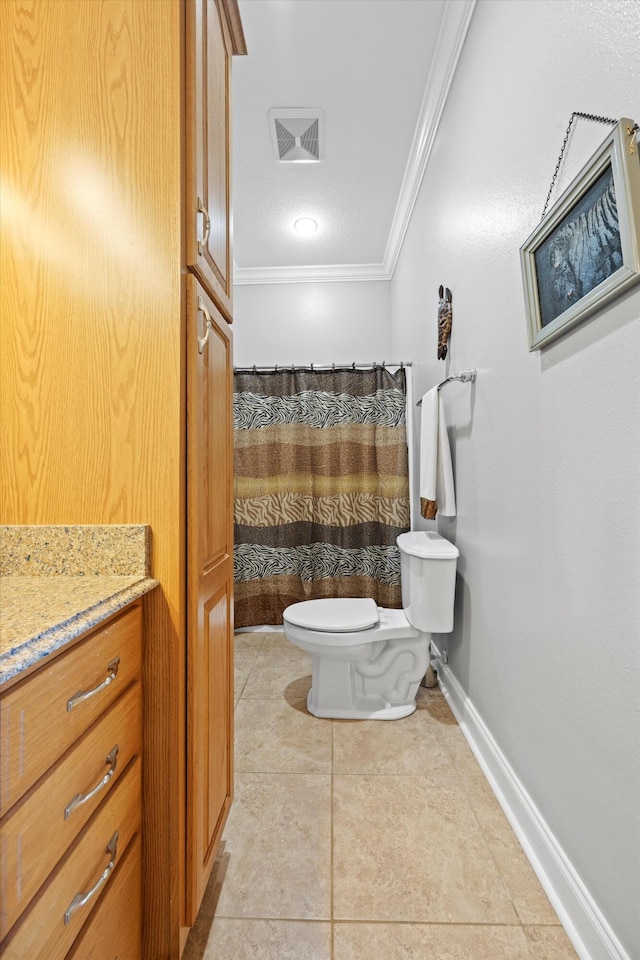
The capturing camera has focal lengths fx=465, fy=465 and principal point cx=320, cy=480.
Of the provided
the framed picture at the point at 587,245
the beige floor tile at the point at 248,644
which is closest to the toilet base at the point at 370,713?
the beige floor tile at the point at 248,644

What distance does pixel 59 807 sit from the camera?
61 cm

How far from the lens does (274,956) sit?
0.98 metres

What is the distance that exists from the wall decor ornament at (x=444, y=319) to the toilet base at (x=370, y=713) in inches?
60.6

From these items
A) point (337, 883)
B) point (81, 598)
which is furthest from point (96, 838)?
point (337, 883)

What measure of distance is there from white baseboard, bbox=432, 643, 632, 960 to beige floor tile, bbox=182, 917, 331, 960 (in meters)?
0.53

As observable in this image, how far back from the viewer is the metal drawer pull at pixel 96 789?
63cm

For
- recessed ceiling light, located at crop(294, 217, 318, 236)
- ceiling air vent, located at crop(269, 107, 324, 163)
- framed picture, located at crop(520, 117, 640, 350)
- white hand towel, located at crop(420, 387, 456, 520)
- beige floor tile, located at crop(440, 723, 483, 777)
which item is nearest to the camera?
framed picture, located at crop(520, 117, 640, 350)

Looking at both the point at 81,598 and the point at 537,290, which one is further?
the point at 537,290

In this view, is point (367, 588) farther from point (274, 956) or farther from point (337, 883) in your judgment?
point (274, 956)

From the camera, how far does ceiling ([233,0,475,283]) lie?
1.80 m

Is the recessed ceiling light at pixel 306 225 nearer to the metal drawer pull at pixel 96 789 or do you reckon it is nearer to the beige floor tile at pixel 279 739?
the beige floor tile at pixel 279 739

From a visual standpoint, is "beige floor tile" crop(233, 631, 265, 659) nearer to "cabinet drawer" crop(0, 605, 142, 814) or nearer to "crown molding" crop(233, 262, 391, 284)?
"cabinet drawer" crop(0, 605, 142, 814)

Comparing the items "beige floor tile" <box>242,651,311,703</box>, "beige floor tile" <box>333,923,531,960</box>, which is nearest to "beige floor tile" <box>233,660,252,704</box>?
"beige floor tile" <box>242,651,311,703</box>

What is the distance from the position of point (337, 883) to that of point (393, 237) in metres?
3.53
